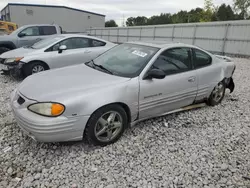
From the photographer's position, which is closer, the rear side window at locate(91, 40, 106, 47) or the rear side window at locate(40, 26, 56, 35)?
the rear side window at locate(91, 40, 106, 47)

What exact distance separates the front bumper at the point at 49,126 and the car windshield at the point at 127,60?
1004 millimetres

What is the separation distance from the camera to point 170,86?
340cm

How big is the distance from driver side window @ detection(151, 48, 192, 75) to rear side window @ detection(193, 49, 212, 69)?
0.17 m

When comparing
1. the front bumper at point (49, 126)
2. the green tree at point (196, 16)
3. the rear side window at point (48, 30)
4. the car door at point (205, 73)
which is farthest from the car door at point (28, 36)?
the green tree at point (196, 16)

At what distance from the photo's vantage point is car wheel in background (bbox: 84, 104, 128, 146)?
8.91 feet

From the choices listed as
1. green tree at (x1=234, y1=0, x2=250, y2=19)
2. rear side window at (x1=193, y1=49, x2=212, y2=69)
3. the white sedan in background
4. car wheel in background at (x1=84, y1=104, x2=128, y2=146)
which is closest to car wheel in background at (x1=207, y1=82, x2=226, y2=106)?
rear side window at (x1=193, y1=49, x2=212, y2=69)

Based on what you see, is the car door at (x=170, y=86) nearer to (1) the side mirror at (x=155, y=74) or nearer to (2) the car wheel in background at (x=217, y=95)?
(1) the side mirror at (x=155, y=74)

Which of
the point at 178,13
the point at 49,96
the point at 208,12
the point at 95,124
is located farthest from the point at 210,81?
the point at 178,13

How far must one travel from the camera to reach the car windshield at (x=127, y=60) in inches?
126

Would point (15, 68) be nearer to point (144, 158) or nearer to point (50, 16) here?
point (144, 158)

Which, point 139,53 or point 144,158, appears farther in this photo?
point 139,53

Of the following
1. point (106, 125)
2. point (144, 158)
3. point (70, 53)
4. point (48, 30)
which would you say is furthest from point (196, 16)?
point (144, 158)

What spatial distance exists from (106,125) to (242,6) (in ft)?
133

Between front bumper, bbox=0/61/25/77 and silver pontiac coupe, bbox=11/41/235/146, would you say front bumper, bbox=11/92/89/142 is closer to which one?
silver pontiac coupe, bbox=11/41/235/146
